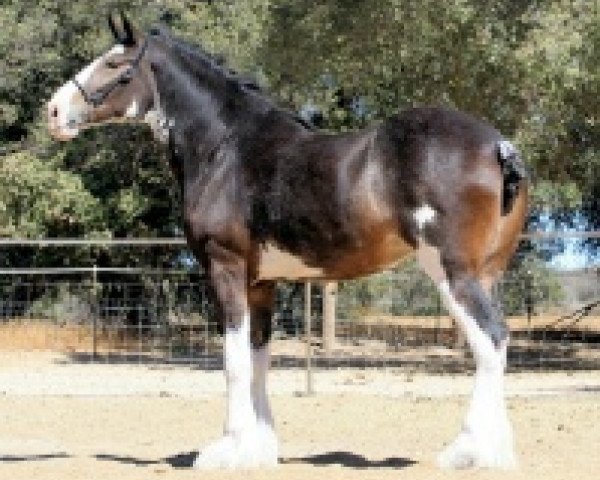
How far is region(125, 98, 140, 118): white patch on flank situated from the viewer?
26.3ft

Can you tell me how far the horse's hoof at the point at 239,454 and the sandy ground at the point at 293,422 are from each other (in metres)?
0.11

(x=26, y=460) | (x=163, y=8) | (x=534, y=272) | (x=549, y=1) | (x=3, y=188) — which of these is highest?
(x=163, y=8)

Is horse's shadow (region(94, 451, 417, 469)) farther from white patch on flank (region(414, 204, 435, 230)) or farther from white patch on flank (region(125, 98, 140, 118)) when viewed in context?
white patch on flank (region(125, 98, 140, 118))

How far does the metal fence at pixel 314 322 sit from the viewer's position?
1792cm

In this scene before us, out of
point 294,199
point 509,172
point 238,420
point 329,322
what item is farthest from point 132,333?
point 509,172

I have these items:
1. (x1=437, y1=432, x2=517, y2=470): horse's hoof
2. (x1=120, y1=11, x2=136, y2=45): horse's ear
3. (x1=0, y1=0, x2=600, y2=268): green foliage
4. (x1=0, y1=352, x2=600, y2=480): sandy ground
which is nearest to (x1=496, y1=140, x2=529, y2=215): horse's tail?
(x1=437, y1=432, x2=517, y2=470): horse's hoof

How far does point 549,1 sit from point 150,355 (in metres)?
7.74

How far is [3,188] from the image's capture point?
22609 millimetres

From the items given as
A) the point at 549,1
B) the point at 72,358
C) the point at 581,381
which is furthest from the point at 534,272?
the point at 72,358

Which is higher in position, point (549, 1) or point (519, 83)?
point (549, 1)

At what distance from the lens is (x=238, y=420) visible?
7504 mm

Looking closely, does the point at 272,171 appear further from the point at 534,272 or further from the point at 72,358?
the point at 72,358

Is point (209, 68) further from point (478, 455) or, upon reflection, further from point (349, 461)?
point (478, 455)

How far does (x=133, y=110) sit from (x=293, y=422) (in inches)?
165
